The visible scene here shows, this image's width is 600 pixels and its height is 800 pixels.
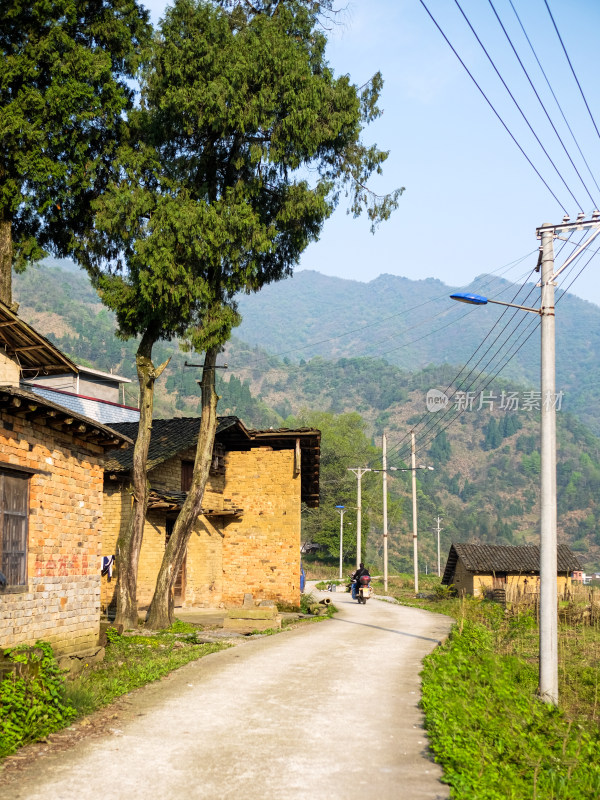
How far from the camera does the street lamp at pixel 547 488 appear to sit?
11594mm

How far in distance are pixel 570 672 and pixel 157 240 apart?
13468 millimetres

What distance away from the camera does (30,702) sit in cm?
909

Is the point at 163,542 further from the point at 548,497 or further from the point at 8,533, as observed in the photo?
the point at 548,497

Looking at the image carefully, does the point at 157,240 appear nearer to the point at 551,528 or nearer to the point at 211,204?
the point at 211,204

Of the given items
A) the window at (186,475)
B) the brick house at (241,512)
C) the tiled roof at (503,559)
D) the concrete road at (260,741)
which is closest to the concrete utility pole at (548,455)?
the concrete road at (260,741)

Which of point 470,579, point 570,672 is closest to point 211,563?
point 570,672

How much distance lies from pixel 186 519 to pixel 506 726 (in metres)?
13.0

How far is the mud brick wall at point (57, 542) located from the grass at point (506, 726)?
602cm

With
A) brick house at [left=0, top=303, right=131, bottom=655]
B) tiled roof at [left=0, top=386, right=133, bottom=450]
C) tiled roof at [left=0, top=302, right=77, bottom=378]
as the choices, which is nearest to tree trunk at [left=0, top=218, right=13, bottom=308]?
tiled roof at [left=0, top=302, right=77, bottom=378]

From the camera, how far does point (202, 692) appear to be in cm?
1159

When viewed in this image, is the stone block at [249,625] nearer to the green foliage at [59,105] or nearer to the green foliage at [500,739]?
the green foliage at [500,739]

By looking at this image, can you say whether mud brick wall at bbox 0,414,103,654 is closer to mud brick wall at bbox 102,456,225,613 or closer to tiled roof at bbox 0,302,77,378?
tiled roof at bbox 0,302,77,378

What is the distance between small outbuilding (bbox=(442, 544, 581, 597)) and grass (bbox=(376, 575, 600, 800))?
97.6 ft

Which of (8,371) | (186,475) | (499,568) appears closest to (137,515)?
(8,371)
